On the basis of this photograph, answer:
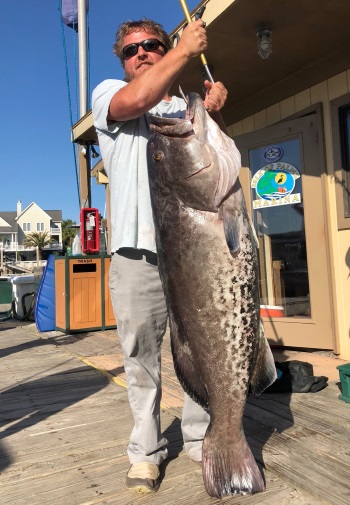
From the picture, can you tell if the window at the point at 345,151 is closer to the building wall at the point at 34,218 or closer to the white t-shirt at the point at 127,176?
the white t-shirt at the point at 127,176

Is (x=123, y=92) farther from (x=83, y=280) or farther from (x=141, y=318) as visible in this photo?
(x=83, y=280)

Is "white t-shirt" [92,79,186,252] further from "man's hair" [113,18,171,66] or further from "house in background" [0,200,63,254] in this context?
"house in background" [0,200,63,254]

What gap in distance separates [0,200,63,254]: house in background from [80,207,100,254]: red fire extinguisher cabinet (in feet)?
226

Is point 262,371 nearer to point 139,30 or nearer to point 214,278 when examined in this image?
point 214,278

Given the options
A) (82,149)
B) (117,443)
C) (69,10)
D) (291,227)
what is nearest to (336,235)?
(291,227)

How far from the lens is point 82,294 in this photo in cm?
744

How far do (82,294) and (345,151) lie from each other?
4.81m

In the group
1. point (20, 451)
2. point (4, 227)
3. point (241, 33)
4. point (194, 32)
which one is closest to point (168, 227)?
point (194, 32)

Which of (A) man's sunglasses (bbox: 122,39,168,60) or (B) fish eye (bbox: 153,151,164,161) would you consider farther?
(A) man's sunglasses (bbox: 122,39,168,60)

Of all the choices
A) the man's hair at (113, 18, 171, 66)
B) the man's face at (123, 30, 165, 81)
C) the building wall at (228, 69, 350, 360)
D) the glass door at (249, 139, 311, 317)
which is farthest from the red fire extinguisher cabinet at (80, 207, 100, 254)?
the man's face at (123, 30, 165, 81)

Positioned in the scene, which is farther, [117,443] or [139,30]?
[117,443]

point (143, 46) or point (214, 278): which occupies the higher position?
point (143, 46)

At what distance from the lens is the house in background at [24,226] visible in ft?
247

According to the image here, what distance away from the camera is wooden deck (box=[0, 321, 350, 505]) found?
2.10 meters
